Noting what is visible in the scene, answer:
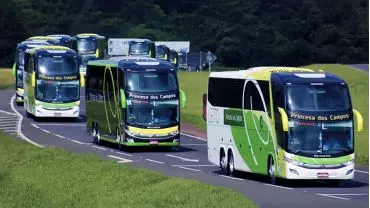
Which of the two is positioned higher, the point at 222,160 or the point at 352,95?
the point at 222,160

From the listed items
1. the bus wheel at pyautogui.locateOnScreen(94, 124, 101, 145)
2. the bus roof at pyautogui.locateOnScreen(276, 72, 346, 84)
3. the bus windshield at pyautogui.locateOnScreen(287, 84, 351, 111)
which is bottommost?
the bus wheel at pyautogui.locateOnScreen(94, 124, 101, 145)

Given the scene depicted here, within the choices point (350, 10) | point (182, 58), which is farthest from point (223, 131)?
point (350, 10)

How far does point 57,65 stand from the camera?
5900 centimetres

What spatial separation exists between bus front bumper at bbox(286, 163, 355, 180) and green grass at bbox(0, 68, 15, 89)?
63035 millimetres

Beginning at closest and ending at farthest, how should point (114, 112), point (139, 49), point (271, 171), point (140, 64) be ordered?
1. point (271, 171)
2. point (140, 64)
3. point (114, 112)
4. point (139, 49)

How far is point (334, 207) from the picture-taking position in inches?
1056

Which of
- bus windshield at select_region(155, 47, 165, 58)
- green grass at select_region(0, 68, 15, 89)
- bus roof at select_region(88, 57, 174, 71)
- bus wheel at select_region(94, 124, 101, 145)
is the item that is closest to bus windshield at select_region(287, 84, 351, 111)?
bus roof at select_region(88, 57, 174, 71)

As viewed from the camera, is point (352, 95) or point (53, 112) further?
point (352, 95)

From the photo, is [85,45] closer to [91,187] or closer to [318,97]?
[318,97]

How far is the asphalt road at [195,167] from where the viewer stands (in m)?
28.9

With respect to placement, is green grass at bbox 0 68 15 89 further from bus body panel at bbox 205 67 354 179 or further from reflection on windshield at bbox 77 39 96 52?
bus body panel at bbox 205 67 354 179

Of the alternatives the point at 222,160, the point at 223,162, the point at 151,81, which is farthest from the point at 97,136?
the point at 223,162

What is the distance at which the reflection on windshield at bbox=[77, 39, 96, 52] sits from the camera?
95750mm

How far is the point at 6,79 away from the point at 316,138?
224 feet
